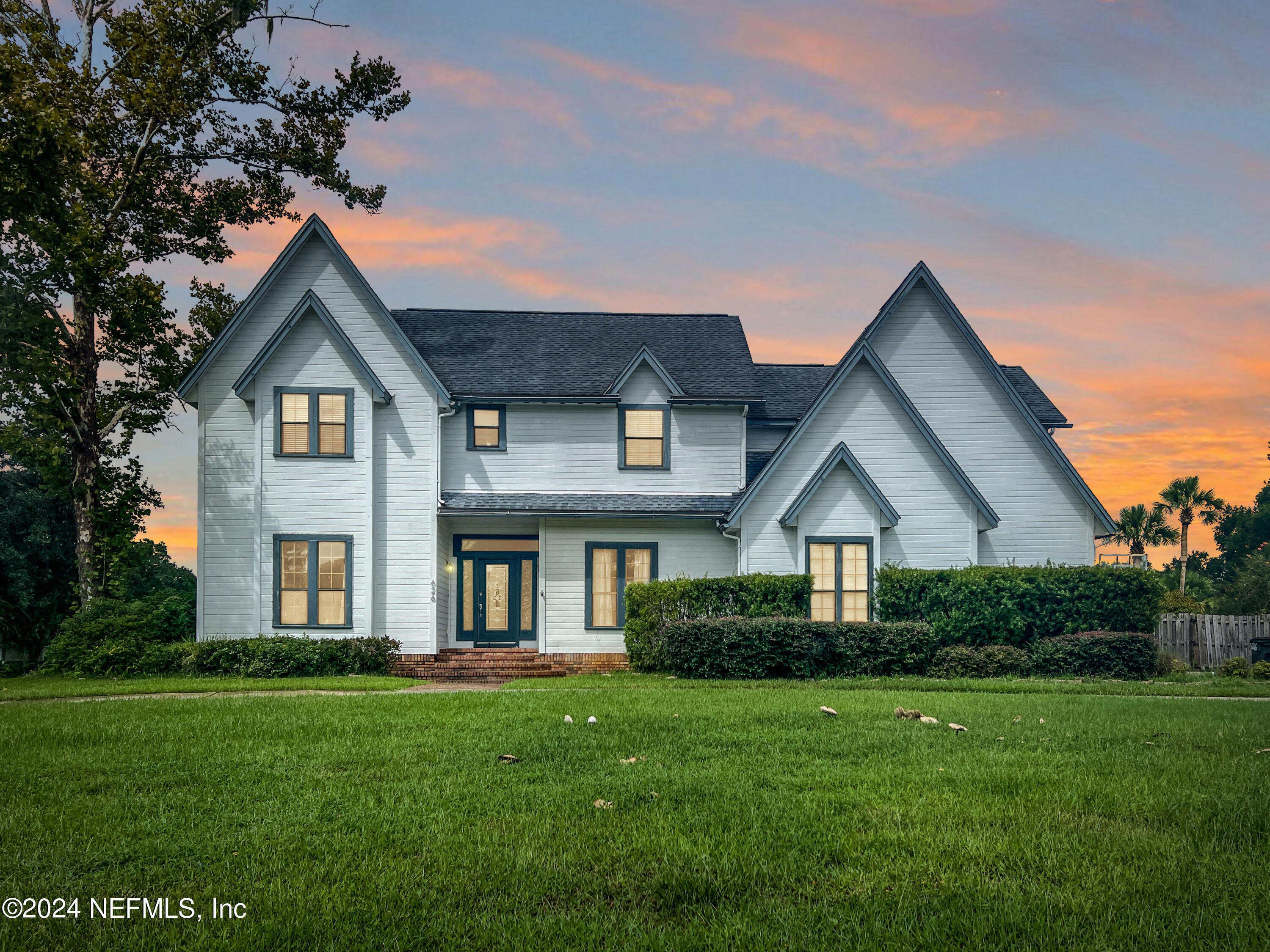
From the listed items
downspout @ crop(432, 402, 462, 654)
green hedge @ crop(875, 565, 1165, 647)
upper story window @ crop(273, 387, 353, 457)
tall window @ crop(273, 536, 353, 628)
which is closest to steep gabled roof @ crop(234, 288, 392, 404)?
upper story window @ crop(273, 387, 353, 457)

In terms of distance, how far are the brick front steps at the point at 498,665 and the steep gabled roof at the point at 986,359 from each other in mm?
10778

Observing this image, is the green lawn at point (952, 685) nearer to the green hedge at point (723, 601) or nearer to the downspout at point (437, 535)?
the green hedge at point (723, 601)

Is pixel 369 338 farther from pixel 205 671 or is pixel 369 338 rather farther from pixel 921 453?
pixel 921 453

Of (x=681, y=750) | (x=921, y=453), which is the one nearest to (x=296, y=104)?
(x=921, y=453)

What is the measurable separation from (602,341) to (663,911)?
78.3 feet

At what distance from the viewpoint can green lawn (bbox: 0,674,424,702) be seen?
1728 cm

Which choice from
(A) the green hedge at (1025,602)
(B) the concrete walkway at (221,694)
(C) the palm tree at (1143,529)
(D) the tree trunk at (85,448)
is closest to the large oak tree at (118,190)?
(D) the tree trunk at (85,448)

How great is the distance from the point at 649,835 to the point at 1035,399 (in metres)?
25.5

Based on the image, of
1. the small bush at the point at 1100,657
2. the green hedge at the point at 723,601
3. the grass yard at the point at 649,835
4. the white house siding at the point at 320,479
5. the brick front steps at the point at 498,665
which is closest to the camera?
the grass yard at the point at 649,835

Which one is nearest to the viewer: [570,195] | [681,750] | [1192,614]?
[681,750]

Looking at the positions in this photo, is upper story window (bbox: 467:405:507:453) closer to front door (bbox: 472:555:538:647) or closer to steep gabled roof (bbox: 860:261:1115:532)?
front door (bbox: 472:555:538:647)

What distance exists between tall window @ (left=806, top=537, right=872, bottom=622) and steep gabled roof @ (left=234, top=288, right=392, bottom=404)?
37.8 feet

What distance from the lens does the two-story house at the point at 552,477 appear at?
905 inches

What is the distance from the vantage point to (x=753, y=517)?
22.9 metres
